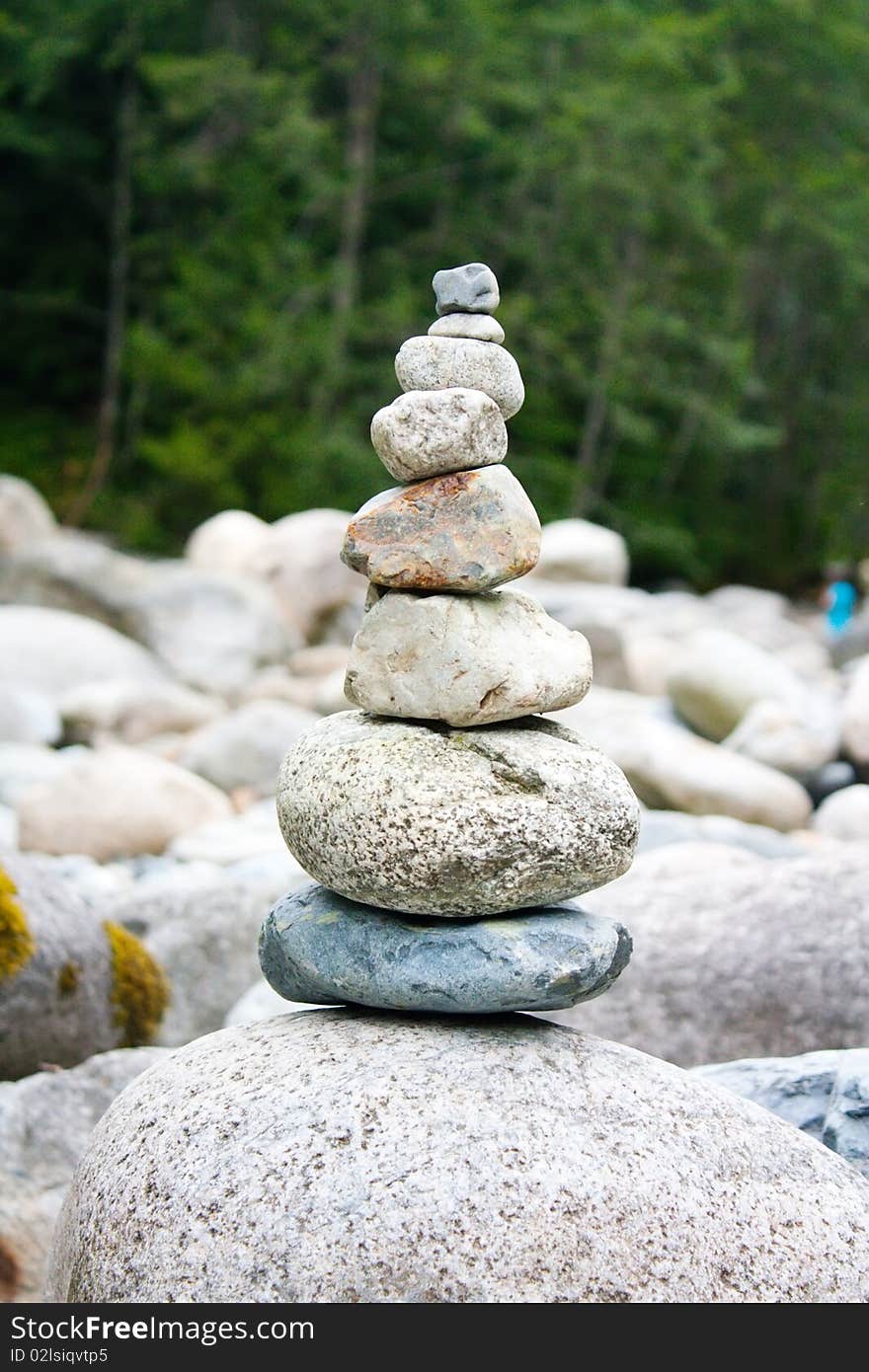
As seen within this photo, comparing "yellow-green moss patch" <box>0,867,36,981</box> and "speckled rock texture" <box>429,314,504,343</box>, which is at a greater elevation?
"speckled rock texture" <box>429,314,504,343</box>

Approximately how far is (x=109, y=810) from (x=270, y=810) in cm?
119

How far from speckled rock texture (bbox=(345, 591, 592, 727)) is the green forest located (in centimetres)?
2172

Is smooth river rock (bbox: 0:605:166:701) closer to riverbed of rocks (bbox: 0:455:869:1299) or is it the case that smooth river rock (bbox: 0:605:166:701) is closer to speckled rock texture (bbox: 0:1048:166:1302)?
riverbed of rocks (bbox: 0:455:869:1299)

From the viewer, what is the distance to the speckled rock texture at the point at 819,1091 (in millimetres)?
4195

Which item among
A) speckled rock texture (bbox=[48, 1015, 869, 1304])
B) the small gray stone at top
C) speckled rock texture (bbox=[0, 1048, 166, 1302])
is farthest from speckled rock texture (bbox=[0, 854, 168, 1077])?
the small gray stone at top

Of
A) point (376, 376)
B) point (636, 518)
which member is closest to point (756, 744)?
point (376, 376)

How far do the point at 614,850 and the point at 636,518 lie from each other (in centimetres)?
2732

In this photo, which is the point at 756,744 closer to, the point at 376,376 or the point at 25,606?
the point at 25,606

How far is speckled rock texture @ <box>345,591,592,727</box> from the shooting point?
363 cm

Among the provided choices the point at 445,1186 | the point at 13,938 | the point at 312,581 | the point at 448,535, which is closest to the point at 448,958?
the point at 445,1186

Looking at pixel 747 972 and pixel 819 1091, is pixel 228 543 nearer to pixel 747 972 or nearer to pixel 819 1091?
pixel 747 972

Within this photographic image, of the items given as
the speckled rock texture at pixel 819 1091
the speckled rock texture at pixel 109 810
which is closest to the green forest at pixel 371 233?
the speckled rock texture at pixel 109 810

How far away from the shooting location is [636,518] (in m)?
30.5

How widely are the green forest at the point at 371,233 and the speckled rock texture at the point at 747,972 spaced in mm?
20161
